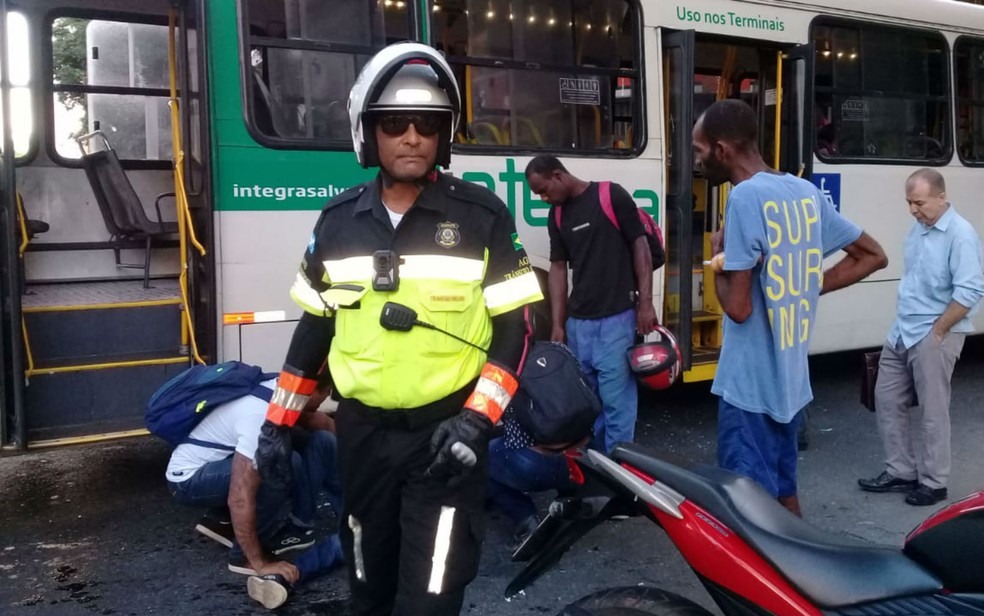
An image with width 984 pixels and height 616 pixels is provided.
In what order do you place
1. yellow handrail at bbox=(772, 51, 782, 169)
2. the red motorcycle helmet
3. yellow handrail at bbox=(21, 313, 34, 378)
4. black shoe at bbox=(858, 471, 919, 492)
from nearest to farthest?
yellow handrail at bbox=(21, 313, 34, 378) < the red motorcycle helmet < black shoe at bbox=(858, 471, 919, 492) < yellow handrail at bbox=(772, 51, 782, 169)

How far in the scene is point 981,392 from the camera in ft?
24.4

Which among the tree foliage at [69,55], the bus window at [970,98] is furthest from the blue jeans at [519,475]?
the bus window at [970,98]

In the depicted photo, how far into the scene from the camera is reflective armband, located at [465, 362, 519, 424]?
2.29 metres

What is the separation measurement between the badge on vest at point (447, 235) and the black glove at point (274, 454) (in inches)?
Result: 26.9

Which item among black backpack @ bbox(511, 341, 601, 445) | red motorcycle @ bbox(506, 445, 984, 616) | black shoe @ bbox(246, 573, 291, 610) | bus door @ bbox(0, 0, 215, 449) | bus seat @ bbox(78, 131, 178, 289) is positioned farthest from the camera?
bus seat @ bbox(78, 131, 178, 289)

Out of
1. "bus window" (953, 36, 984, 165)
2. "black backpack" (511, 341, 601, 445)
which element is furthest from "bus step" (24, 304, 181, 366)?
"bus window" (953, 36, 984, 165)

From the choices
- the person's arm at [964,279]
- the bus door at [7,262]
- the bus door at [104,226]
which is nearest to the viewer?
the bus door at [7,262]

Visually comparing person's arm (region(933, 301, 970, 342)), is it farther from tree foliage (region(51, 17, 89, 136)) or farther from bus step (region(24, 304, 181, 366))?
tree foliage (region(51, 17, 89, 136))

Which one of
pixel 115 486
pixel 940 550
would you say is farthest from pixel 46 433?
pixel 940 550

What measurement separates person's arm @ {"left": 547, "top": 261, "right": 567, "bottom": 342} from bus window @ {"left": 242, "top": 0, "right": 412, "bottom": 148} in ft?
4.32

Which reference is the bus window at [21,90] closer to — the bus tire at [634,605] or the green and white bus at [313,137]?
the green and white bus at [313,137]

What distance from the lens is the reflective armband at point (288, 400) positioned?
2523 mm

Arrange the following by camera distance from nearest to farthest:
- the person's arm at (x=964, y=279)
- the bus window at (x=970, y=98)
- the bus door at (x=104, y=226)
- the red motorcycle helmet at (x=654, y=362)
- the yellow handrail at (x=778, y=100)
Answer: the bus door at (x=104, y=226)
the person's arm at (x=964, y=279)
the red motorcycle helmet at (x=654, y=362)
the yellow handrail at (x=778, y=100)
the bus window at (x=970, y=98)

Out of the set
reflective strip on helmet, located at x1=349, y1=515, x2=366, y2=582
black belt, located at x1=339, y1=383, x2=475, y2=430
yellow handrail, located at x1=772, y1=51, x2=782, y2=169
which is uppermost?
yellow handrail, located at x1=772, y1=51, x2=782, y2=169
